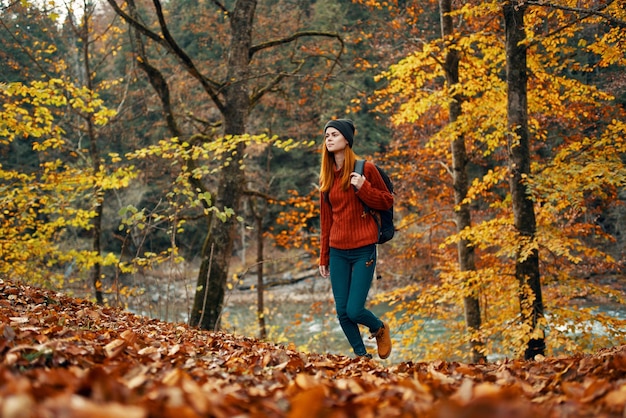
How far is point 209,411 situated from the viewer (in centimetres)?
151

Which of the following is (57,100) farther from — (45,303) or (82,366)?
(82,366)

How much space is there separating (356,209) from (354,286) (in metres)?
0.62

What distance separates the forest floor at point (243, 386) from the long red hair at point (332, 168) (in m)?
1.54

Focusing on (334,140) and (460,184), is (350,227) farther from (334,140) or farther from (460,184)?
(460,184)

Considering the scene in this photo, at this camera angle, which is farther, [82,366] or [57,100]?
[57,100]

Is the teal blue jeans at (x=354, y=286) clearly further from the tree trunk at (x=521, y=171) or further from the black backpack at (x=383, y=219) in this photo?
the tree trunk at (x=521, y=171)

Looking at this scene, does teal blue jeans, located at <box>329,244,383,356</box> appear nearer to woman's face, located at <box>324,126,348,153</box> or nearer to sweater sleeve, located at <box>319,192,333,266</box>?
sweater sleeve, located at <box>319,192,333,266</box>

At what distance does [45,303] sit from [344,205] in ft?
8.97

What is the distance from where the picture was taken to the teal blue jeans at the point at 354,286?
14.8 ft

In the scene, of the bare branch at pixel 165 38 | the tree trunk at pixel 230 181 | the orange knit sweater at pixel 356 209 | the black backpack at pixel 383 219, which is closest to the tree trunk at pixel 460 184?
the tree trunk at pixel 230 181

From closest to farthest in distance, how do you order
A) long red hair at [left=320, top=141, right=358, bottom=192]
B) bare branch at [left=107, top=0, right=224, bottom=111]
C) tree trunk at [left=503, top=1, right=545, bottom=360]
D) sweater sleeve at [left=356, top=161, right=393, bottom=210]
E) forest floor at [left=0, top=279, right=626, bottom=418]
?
forest floor at [left=0, top=279, right=626, bottom=418]
sweater sleeve at [left=356, top=161, right=393, bottom=210]
long red hair at [left=320, top=141, right=358, bottom=192]
tree trunk at [left=503, top=1, right=545, bottom=360]
bare branch at [left=107, top=0, right=224, bottom=111]

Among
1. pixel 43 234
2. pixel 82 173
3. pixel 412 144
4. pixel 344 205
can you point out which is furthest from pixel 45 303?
pixel 412 144

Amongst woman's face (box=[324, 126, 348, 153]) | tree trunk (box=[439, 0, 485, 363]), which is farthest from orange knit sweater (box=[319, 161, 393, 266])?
tree trunk (box=[439, 0, 485, 363])

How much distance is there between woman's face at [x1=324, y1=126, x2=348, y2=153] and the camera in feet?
15.1
